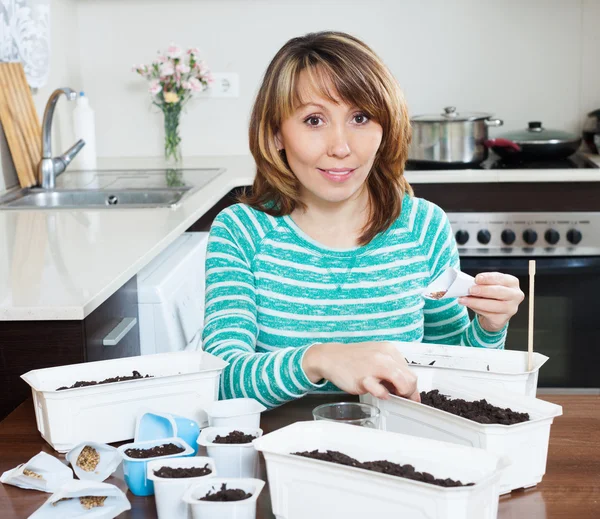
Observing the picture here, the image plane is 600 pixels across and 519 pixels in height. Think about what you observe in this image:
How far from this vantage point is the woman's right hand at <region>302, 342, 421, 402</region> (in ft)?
3.41

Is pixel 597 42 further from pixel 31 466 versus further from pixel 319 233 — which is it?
pixel 31 466

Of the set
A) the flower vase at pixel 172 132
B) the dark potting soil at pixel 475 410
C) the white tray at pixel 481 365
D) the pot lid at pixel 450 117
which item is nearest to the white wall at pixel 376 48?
the flower vase at pixel 172 132

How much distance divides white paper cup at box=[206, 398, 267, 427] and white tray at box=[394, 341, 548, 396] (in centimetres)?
21

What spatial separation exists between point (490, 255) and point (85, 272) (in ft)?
5.08

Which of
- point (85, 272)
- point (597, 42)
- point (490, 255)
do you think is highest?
point (597, 42)

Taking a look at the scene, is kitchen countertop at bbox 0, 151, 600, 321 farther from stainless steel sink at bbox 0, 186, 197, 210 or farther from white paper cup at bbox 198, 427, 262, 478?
white paper cup at bbox 198, 427, 262, 478

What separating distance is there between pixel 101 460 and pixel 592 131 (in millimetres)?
2668

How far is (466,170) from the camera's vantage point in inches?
115

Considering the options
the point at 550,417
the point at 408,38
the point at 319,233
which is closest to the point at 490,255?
the point at 408,38

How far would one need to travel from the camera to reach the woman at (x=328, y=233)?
4.72 feet

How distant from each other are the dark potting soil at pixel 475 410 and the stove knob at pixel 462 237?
1.83 metres

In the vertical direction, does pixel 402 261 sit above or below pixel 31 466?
above

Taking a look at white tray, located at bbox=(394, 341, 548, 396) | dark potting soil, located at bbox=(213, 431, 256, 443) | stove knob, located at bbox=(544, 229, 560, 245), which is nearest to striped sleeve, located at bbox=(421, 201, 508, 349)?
white tray, located at bbox=(394, 341, 548, 396)

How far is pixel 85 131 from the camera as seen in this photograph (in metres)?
3.16
